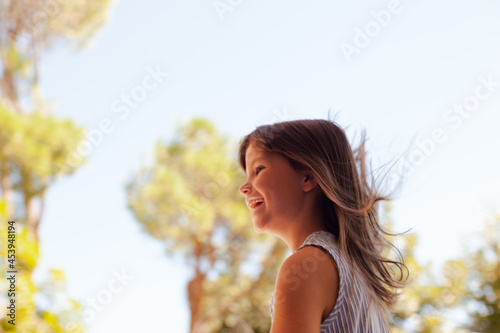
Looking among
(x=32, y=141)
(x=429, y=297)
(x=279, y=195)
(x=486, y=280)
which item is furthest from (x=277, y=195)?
(x=429, y=297)

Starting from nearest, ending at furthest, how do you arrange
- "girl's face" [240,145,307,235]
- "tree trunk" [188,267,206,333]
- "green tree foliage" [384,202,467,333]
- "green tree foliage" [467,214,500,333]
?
"girl's face" [240,145,307,235]
"green tree foliage" [467,214,500,333]
"green tree foliage" [384,202,467,333]
"tree trunk" [188,267,206,333]

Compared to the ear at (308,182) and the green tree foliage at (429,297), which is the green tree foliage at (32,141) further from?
the green tree foliage at (429,297)

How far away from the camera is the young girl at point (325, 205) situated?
693 millimetres

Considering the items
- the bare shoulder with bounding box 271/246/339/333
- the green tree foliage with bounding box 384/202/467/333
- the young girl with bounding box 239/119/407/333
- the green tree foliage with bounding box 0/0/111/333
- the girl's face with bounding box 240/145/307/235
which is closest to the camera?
the bare shoulder with bounding box 271/246/339/333

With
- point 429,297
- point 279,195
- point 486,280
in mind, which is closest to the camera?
point 279,195

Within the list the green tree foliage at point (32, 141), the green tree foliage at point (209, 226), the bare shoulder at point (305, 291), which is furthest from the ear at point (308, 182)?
the green tree foliage at point (209, 226)

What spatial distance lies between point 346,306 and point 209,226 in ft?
16.5

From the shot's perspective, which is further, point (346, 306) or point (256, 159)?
point (256, 159)

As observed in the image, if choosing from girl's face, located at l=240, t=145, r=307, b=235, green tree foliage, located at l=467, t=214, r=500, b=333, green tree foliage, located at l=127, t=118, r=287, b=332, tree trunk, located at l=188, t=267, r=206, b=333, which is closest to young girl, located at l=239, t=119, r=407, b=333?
girl's face, located at l=240, t=145, r=307, b=235

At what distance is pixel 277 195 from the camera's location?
805mm

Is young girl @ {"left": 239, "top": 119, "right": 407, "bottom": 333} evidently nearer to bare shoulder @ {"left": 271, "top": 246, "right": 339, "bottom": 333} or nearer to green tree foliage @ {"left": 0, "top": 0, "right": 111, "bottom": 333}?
bare shoulder @ {"left": 271, "top": 246, "right": 339, "bottom": 333}

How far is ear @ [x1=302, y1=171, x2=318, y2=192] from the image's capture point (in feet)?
2.64

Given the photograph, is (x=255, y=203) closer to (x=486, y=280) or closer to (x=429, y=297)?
(x=486, y=280)

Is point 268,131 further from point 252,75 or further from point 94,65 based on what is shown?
point 94,65
